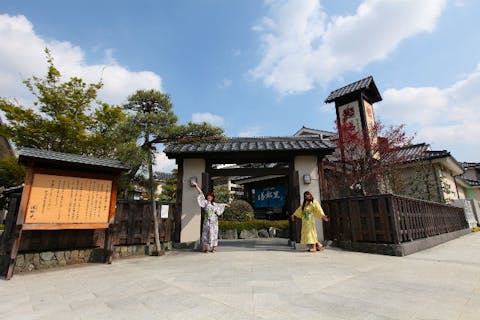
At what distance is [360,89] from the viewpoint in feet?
52.9

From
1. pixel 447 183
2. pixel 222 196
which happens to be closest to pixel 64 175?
pixel 222 196

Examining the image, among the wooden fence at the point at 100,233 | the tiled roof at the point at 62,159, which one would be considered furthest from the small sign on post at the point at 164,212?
the tiled roof at the point at 62,159

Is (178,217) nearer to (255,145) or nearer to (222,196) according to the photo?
(255,145)

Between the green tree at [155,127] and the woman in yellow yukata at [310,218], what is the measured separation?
3644 millimetres

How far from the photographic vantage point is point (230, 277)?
3.96m

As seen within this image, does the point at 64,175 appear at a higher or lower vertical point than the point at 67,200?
higher

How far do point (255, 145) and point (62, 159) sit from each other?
227 inches

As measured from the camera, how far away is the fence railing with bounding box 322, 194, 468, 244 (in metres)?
6.25

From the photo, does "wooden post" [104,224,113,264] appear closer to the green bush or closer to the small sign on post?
the small sign on post

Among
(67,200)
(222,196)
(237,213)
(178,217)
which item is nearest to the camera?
(67,200)

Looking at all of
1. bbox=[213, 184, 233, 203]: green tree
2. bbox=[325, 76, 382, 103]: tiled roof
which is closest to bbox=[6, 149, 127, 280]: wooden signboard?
bbox=[213, 184, 233, 203]: green tree

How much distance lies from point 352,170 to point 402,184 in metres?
3.76

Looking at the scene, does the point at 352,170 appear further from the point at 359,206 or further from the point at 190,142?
the point at 190,142

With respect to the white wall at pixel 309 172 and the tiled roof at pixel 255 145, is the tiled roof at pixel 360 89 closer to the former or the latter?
the tiled roof at pixel 255 145
